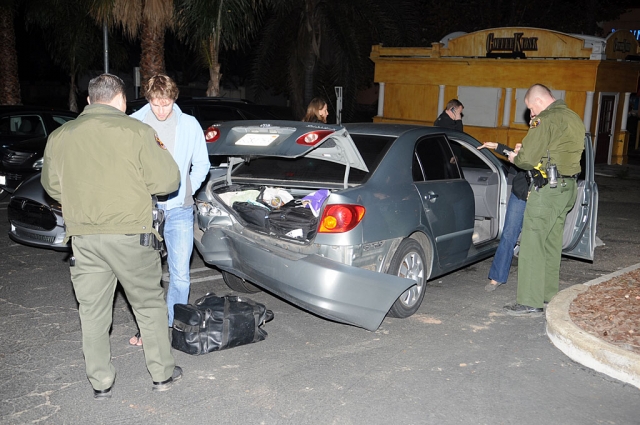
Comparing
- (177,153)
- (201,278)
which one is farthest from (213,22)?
(177,153)

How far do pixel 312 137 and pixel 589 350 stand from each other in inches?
100

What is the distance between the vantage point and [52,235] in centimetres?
707

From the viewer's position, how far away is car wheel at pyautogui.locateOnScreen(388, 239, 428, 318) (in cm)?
555

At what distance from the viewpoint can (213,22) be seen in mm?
12766

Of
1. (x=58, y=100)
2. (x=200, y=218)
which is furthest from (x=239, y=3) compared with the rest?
(x=58, y=100)

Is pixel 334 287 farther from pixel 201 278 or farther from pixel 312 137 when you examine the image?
pixel 201 278

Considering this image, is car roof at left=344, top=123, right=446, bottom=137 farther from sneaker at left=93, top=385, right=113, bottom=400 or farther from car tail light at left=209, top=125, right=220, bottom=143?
sneaker at left=93, top=385, right=113, bottom=400

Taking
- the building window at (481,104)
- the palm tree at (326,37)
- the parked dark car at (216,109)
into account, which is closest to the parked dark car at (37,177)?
the parked dark car at (216,109)

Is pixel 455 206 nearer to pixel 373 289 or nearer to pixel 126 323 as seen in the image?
pixel 373 289

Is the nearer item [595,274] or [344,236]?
[344,236]

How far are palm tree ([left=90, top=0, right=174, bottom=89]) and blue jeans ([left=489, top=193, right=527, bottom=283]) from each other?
31.8 ft

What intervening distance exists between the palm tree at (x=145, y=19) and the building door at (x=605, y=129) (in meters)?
12.3

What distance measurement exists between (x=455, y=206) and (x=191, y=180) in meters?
2.64

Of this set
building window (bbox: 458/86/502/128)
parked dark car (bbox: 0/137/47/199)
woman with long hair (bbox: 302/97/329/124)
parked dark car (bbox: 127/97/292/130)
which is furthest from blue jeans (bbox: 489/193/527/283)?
building window (bbox: 458/86/502/128)
